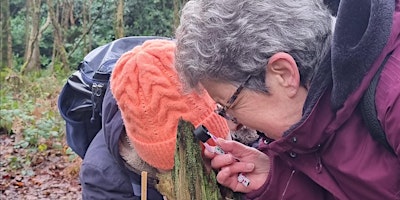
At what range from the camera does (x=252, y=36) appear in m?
1.74

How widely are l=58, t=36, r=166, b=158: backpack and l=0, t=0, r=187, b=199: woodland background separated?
3501mm

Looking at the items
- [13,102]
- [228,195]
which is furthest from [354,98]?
[13,102]

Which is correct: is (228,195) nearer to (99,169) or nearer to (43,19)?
(99,169)

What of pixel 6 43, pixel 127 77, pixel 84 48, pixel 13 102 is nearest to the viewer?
pixel 127 77

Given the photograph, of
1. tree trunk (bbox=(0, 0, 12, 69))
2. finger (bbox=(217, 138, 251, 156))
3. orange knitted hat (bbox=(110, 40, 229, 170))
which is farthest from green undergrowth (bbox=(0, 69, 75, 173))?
finger (bbox=(217, 138, 251, 156))

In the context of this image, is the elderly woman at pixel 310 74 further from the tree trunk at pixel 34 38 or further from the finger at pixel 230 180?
the tree trunk at pixel 34 38

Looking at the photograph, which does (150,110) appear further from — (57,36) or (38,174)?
(57,36)

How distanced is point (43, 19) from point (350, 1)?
17.3 metres

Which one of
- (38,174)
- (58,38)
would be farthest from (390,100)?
(58,38)

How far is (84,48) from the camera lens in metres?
14.6

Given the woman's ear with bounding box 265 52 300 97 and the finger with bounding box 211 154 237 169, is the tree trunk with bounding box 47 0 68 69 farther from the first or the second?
the woman's ear with bounding box 265 52 300 97

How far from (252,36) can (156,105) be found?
1.93 ft

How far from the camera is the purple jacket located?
165cm

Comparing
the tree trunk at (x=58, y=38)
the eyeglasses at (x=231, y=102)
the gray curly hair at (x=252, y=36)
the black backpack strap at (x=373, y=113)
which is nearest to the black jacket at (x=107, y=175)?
the eyeglasses at (x=231, y=102)
